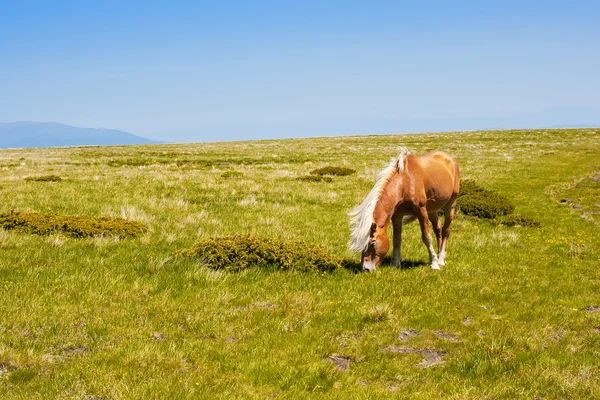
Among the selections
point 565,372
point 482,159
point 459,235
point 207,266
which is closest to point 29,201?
point 207,266

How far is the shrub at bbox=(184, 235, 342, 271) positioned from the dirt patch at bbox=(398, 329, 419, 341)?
3.12 m

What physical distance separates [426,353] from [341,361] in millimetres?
1340

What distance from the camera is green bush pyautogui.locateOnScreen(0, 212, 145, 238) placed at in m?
12.2

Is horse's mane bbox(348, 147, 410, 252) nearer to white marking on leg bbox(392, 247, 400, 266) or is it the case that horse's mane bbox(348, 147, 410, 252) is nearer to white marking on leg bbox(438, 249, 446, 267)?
white marking on leg bbox(392, 247, 400, 266)

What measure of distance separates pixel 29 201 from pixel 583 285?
1798cm

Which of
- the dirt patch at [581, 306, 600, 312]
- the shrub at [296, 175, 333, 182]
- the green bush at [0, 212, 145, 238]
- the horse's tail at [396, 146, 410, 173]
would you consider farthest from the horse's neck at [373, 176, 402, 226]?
the shrub at [296, 175, 333, 182]

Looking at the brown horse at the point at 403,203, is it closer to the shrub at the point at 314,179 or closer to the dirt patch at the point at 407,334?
the dirt patch at the point at 407,334

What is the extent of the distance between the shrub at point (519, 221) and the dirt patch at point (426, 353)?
12.0 meters

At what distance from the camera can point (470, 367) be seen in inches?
257

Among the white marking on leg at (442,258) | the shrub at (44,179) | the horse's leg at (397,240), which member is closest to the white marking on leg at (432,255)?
the white marking on leg at (442,258)

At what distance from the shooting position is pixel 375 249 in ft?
33.9

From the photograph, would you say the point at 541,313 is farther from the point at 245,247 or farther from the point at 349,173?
the point at 349,173

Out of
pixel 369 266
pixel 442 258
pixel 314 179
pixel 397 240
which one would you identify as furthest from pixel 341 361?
pixel 314 179

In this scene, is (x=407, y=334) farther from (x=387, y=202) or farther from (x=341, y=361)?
(x=387, y=202)
